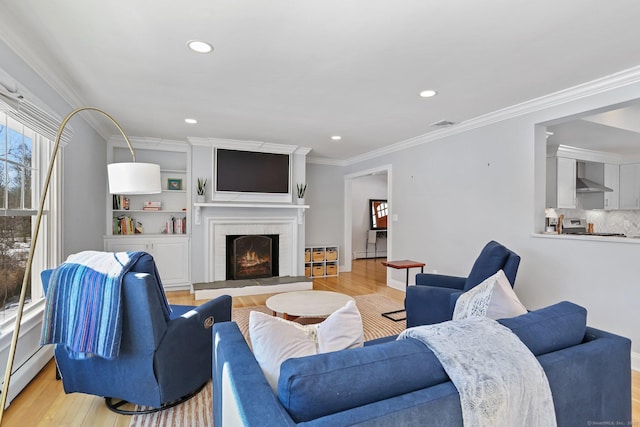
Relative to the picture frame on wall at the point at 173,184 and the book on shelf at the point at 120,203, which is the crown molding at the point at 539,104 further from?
the book on shelf at the point at 120,203

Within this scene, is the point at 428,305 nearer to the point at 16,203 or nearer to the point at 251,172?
the point at 16,203

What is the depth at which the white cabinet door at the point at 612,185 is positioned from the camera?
18.4 feet

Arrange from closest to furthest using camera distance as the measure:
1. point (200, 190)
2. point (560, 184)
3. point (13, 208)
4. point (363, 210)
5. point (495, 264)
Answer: point (13, 208), point (495, 264), point (560, 184), point (200, 190), point (363, 210)

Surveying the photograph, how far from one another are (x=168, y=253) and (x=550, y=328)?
493cm

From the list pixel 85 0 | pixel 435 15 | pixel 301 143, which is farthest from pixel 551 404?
pixel 301 143

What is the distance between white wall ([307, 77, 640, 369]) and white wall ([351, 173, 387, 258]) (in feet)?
11.0

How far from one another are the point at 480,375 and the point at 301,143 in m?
4.65

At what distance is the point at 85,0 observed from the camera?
1.76 meters

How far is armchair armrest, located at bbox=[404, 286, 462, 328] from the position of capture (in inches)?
105

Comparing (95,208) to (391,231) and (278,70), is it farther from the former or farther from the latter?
(391,231)

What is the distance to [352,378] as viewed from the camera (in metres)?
0.93

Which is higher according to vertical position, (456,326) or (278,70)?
(278,70)

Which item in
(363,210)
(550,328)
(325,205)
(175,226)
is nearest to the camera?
(550,328)

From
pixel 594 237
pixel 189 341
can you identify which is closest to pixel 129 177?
pixel 189 341
